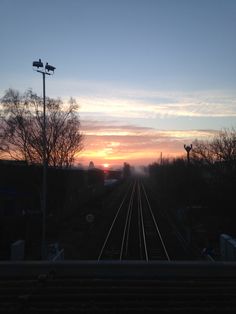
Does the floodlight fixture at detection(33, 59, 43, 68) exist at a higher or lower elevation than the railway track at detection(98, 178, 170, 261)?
higher

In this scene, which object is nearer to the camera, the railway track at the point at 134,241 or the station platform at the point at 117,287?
the station platform at the point at 117,287

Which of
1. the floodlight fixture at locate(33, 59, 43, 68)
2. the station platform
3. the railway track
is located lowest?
the railway track

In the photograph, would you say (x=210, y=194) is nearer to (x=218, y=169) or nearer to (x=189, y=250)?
(x=218, y=169)

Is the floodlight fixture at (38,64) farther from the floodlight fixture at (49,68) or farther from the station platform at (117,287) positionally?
the station platform at (117,287)

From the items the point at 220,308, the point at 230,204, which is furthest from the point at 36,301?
the point at 230,204

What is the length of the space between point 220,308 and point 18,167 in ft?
115

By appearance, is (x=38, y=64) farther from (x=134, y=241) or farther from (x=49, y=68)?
(x=134, y=241)

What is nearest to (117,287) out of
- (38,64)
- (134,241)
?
(38,64)

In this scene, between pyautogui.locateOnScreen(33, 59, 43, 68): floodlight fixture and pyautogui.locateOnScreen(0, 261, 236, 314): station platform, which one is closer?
pyautogui.locateOnScreen(0, 261, 236, 314): station platform

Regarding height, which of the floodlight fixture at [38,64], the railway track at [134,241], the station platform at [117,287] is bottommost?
the railway track at [134,241]

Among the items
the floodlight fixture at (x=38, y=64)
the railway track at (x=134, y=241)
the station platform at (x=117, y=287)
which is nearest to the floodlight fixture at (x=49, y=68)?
the floodlight fixture at (x=38, y=64)

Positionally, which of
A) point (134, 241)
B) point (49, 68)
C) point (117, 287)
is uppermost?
point (49, 68)

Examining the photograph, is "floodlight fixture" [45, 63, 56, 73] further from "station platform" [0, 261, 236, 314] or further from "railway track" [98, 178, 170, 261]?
"station platform" [0, 261, 236, 314]

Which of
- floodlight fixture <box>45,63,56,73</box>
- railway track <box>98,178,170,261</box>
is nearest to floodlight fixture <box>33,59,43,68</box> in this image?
floodlight fixture <box>45,63,56,73</box>
